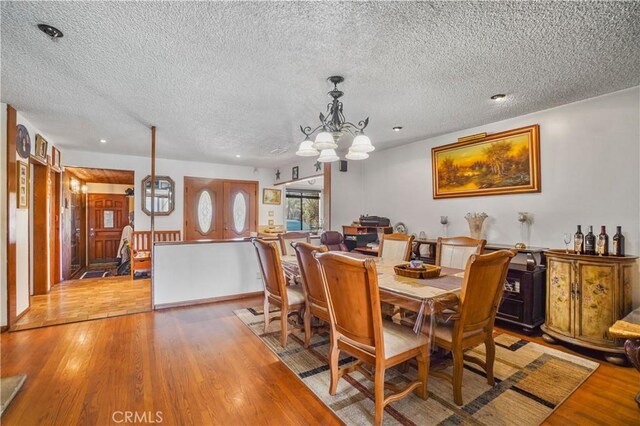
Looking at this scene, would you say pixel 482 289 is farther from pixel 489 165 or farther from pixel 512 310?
pixel 489 165

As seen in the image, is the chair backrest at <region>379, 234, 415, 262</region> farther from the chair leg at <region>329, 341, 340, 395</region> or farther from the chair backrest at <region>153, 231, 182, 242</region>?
the chair backrest at <region>153, 231, 182, 242</region>

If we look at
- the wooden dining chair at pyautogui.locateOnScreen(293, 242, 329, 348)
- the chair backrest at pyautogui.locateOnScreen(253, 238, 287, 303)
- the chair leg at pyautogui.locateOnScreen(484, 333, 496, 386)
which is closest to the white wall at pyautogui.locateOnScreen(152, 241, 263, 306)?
the chair backrest at pyautogui.locateOnScreen(253, 238, 287, 303)

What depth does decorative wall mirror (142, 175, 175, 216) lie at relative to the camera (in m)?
6.23

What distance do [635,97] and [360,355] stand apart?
11.1 feet

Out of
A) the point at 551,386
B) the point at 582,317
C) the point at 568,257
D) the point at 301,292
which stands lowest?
the point at 551,386

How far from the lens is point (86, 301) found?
13.9 feet

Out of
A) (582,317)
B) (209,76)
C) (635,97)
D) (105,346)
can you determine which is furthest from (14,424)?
(635,97)

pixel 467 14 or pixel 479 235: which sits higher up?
pixel 467 14

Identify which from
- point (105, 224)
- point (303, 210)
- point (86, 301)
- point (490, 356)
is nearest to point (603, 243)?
point (490, 356)

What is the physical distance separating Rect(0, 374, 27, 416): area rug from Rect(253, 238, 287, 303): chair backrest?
1.91m

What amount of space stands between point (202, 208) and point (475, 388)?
623cm

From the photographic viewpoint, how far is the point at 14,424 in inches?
69.7

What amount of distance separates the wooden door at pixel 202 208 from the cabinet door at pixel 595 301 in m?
6.44

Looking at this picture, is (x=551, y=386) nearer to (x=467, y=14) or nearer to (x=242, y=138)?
(x=467, y=14)
